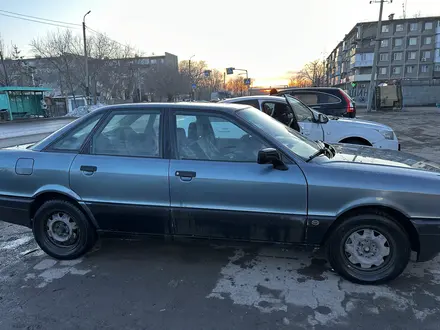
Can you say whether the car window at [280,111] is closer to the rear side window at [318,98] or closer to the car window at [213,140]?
the car window at [213,140]

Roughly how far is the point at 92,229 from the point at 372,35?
247ft

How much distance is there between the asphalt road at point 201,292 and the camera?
103 inches

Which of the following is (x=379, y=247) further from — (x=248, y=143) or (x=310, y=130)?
(x=310, y=130)

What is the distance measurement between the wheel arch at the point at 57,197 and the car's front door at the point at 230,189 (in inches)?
38.0

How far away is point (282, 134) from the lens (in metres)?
3.49

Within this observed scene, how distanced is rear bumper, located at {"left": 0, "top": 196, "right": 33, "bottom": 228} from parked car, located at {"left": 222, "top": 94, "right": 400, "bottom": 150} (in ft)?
14.0

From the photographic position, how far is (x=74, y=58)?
41.9 m

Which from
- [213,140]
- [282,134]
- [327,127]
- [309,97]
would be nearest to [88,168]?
[213,140]

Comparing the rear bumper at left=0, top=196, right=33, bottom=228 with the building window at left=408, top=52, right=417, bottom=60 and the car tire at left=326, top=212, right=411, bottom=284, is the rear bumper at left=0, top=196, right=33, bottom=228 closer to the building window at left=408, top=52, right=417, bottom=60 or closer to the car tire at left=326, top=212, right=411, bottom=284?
the car tire at left=326, top=212, right=411, bottom=284

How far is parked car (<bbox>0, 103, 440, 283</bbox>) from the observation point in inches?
115

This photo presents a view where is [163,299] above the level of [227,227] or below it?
below

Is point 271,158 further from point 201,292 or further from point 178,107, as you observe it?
point 201,292

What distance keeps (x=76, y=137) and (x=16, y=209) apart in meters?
1.04

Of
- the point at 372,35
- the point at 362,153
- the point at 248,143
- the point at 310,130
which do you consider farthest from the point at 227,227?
the point at 372,35
